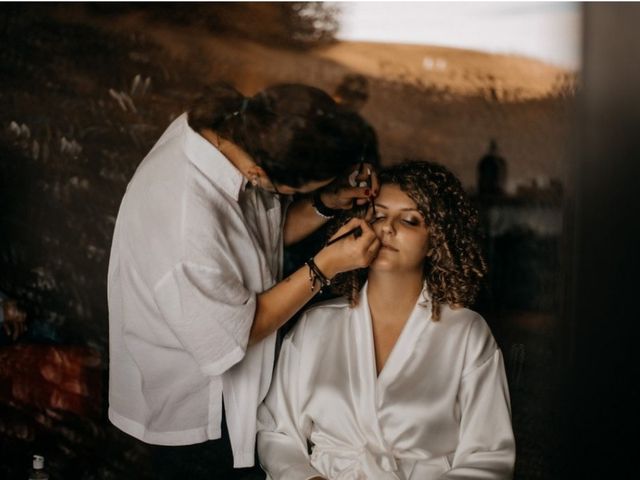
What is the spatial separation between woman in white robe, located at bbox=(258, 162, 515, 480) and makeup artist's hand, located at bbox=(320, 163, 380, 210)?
2cm

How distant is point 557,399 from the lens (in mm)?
1721

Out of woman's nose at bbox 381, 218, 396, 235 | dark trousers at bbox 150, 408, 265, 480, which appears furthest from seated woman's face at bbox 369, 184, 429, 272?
dark trousers at bbox 150, 408, 265, 480

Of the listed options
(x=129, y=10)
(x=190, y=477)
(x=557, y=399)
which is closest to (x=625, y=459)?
(x=557, y=399)

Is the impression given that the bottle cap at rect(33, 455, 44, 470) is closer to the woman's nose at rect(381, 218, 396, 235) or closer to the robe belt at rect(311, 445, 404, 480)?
the robe belt at rect(311, 445, 404, 480)

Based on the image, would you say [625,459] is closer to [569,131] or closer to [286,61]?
[569,131]

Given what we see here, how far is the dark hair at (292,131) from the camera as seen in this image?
5.38ft

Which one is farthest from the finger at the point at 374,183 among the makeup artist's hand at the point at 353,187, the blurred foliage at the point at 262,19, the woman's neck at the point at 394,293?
the blurred foliage at the point at 262,19

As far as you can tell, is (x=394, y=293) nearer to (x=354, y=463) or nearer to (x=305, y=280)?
(x=305, y=280)

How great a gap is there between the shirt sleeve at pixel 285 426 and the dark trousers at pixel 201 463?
53mm

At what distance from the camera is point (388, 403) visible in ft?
5.41

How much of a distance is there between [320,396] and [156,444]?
384 mm

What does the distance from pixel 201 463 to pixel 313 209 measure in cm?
61

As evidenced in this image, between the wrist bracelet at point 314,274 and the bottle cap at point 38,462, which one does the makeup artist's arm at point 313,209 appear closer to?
the wrist bracelet at point 314,274

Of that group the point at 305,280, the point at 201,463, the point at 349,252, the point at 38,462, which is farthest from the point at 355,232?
the point at 38,462
